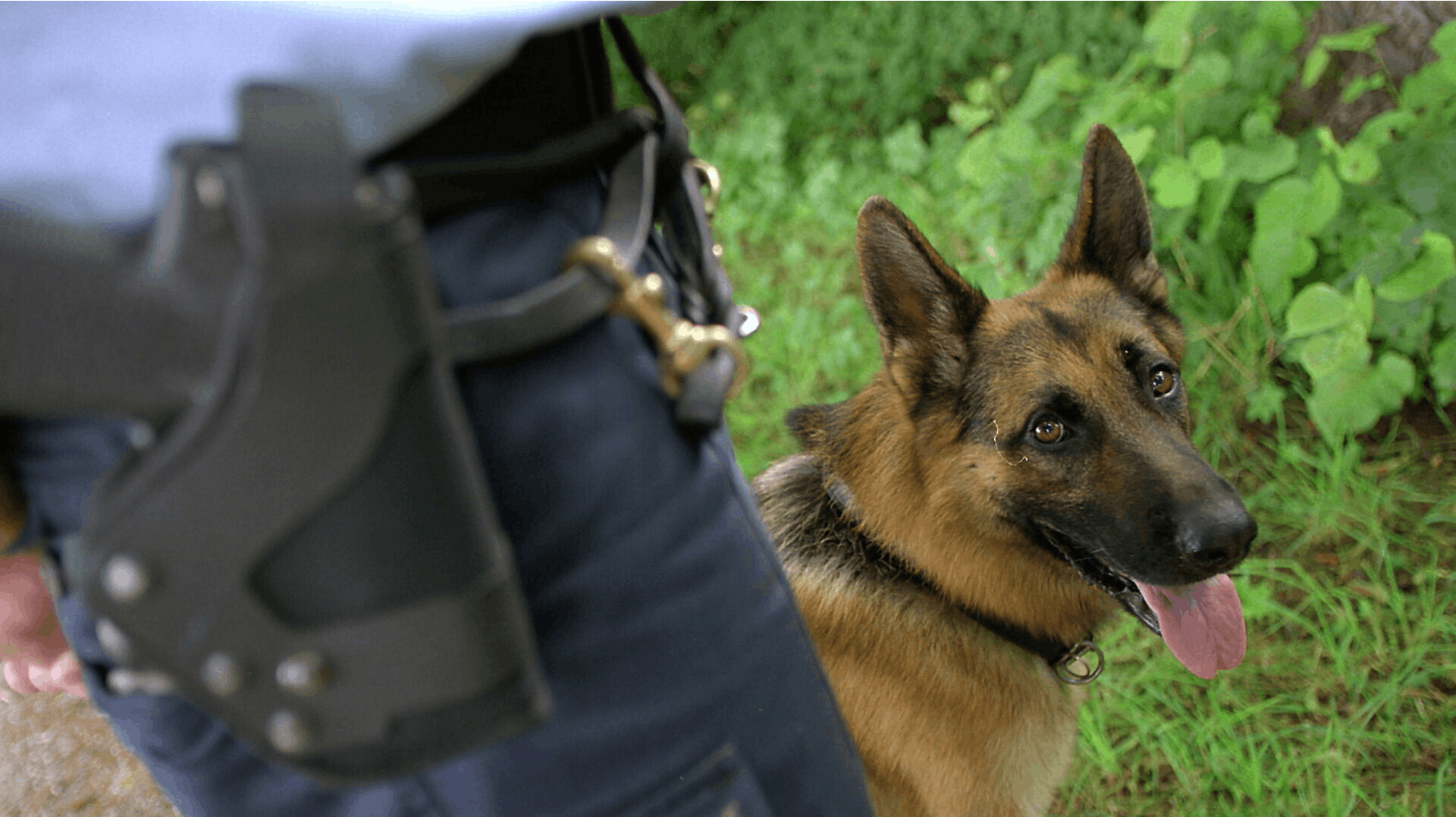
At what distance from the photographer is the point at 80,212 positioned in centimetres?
63

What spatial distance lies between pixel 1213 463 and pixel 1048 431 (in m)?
1.32

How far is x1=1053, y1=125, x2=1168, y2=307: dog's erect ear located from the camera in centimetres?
179

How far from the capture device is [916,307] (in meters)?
1.79

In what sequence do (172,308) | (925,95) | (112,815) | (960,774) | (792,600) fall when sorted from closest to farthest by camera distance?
(172,308)
(792,600)
(960,774)
(112,815)
(925,95)

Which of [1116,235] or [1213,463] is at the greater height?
[1116,235]

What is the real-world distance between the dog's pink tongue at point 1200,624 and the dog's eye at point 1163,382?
0.36 m

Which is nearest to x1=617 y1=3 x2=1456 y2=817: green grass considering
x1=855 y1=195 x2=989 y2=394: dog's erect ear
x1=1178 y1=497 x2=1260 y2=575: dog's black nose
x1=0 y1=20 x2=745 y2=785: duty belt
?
x1=1178 y1=497 x2=1260 y2=575: dog's black nose

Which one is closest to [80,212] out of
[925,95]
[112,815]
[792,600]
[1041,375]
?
[792,600]

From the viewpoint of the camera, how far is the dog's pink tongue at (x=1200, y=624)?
1607mm

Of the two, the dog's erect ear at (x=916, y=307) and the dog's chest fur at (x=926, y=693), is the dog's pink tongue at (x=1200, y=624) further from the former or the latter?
the dog's erect ear at (x=916, y=307)

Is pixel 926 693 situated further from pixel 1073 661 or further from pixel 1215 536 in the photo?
pixel 1215 536

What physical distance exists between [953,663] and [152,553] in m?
1.45

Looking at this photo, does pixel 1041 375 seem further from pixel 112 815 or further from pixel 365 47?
pixel 112 815

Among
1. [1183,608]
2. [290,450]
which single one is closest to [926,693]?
[1183,608]
